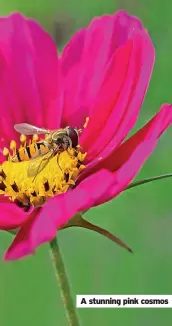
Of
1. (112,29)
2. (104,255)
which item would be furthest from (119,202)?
(112,29)

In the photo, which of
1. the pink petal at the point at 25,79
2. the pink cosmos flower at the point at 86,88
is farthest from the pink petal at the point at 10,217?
the pink petal at the point at 25,79

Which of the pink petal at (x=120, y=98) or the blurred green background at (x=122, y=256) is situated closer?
the pink petal at (x=120, y=98)

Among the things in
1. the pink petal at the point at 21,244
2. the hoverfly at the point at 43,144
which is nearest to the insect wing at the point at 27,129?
the hoverfly at the point at 43,144

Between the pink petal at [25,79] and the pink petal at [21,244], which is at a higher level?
the pink petal at [25,79]

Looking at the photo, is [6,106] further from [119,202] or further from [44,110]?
[119,202]

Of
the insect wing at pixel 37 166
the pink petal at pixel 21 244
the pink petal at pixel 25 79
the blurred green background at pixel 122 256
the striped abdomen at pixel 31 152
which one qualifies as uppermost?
the pink petal at pixel 25 79

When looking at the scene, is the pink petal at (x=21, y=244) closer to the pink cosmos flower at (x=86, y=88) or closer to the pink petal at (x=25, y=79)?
the pink cosmos flower at (x=86, y=88)

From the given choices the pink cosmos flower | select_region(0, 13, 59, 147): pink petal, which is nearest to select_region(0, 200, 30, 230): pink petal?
the pink cosmos flower
